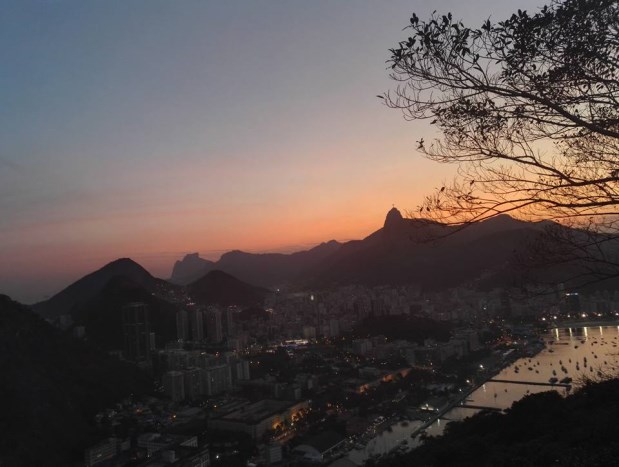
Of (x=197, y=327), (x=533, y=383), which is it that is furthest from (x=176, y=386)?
(x=197, y=327)

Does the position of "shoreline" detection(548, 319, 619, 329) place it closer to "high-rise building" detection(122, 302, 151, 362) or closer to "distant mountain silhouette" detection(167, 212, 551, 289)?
"distant mountain silhouette" detection(167, 212, 551, 289)

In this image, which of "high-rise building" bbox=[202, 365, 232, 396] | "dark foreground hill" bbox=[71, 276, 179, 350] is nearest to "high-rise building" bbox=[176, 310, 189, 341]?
"dark foreground hill" bbox=[71, 276, 179, 350]

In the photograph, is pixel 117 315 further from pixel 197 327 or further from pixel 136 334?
pixel 136 334

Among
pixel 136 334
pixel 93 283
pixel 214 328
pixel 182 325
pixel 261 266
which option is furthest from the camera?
pixel 261 266

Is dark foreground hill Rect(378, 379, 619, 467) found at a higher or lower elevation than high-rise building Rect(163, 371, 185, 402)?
higher

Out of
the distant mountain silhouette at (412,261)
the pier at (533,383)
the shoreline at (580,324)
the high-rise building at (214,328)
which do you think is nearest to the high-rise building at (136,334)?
the high-rise building at (214,328)

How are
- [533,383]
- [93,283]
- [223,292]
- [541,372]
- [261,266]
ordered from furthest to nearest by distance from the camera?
1. [261,266]
2. [93,283]
3. [223,292]
4. [541,372]
5. [533,383]

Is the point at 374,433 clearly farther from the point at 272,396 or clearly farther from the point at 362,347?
the point at 362,347

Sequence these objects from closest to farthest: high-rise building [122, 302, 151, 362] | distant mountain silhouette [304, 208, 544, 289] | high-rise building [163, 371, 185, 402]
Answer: high-rise building [163, 371, 185, 402], high-rise building [122, 302, 151, 362], distant mountain silhouette [304, 208, 544, 289]
